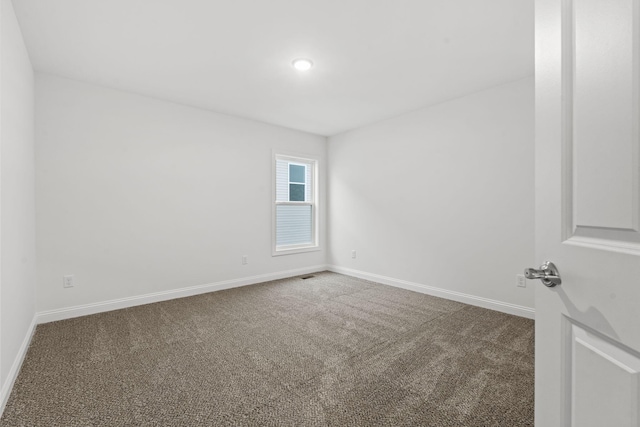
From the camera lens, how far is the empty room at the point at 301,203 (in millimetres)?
740

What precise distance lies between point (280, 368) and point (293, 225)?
315cm

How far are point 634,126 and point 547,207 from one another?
0.92 ft

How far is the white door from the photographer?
2.00 feet

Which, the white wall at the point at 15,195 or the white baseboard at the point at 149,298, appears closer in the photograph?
the white wall at the point at 15,195

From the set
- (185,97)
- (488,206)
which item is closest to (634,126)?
(488,206)

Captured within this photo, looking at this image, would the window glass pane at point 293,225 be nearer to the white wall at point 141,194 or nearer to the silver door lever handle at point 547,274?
the white wall at point 141,194

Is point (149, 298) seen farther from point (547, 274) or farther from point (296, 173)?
point (547, 274)

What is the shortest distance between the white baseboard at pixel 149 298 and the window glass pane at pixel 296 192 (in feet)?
3.98

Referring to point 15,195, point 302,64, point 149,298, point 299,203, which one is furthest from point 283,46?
point 149,298

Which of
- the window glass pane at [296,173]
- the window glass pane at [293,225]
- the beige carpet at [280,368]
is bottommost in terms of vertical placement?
the beige carpet at [280,368]

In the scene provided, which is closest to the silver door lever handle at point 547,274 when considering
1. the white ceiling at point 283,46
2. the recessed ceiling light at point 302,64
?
the white ceiling at point 283,46

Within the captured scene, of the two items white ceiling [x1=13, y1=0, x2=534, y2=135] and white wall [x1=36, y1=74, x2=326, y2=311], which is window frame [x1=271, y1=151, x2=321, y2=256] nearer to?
white wall [x1=36, y1=74, x2=326, y2=311]

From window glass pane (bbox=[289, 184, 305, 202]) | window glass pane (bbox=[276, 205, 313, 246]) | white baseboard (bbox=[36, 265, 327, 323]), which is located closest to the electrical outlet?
white baseboard (bbox=[36, 265, 327, 323])

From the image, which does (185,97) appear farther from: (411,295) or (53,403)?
(411,295)
